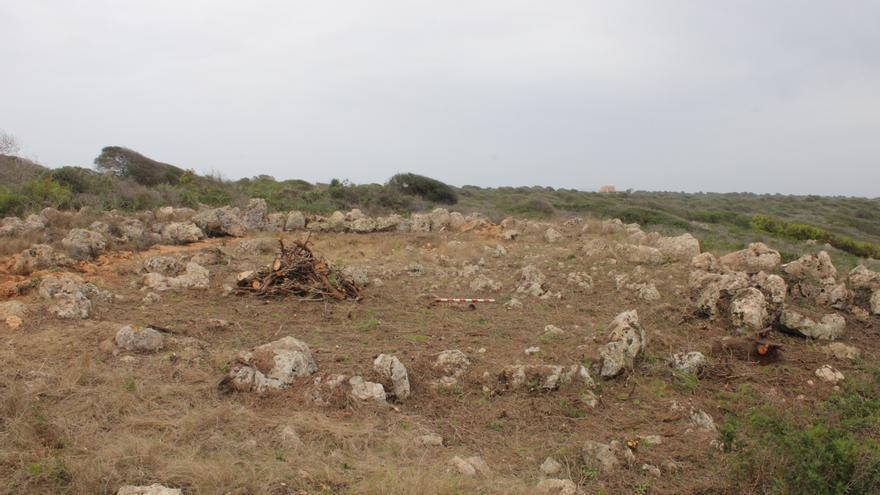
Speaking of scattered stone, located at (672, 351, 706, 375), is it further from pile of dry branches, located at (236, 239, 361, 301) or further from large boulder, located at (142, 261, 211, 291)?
large boulder, located at (142, 261, 211, 291)

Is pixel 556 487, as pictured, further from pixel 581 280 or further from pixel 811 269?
pixel 811 269

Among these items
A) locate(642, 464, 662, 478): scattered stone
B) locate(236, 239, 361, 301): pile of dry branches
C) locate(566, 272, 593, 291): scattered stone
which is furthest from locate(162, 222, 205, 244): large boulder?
locate(642, 464, 662, 478): scattered stone

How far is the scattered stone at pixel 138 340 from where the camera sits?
487 centimetres

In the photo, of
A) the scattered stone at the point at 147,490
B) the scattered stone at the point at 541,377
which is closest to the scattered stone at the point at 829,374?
the scattered stone at the point at 541,377

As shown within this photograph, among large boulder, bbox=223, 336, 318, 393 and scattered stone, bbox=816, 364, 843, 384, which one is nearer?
large boulder, bbox=223, 336, 318, 393

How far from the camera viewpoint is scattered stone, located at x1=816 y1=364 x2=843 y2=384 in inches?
198

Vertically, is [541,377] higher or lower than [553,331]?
lower

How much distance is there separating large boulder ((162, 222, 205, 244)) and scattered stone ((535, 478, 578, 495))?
31.2ft

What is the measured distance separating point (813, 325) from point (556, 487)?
4.50m

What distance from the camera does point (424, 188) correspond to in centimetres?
2212

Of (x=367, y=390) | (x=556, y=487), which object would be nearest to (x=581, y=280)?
(x=367, y=390)

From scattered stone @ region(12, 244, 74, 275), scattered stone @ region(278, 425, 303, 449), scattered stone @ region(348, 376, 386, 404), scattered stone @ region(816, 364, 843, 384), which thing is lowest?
scattered stone @ region(278, 425, 303, 449)

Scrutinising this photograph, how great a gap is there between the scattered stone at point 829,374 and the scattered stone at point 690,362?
3.43ft

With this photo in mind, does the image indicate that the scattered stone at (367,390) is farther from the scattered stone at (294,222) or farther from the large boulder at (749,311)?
the scattered stone at (294,222)
